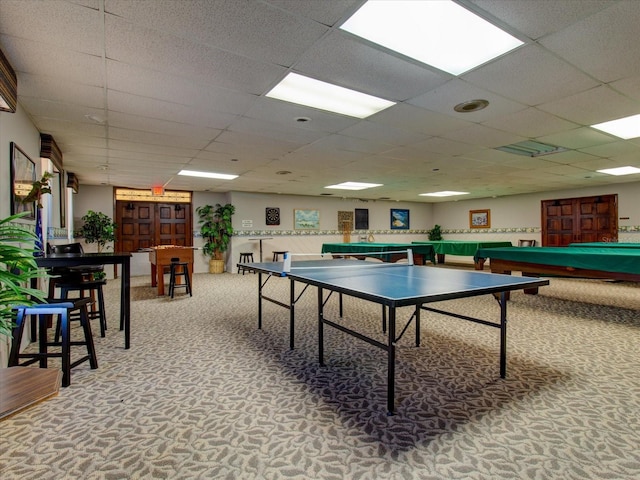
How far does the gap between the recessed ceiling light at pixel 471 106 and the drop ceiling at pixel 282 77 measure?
11 centimetres

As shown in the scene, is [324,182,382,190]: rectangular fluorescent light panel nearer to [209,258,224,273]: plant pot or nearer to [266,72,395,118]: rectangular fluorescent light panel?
[209,258,224,273]: plant pot

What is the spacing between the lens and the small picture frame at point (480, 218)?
12011mm

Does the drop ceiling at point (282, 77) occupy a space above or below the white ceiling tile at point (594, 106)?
above

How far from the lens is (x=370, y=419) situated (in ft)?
6.41

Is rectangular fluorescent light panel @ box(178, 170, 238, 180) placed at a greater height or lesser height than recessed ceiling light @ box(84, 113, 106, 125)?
greater

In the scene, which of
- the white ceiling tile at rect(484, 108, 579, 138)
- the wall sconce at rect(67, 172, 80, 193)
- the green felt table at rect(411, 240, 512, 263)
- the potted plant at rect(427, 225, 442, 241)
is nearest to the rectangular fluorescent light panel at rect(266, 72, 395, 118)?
the white ceiling tile at rect(484, 108, 579, 138)

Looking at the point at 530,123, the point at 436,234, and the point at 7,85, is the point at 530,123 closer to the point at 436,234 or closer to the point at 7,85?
the point at 7,85

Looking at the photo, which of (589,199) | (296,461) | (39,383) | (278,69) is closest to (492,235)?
(589,199)

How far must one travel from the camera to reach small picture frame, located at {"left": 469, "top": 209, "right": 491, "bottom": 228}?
12011 mm

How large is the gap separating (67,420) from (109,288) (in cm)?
570

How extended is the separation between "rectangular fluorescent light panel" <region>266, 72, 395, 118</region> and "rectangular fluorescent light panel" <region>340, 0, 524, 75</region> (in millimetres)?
784

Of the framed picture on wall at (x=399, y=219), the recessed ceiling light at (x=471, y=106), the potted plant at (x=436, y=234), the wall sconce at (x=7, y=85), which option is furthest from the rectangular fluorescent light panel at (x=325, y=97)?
the potted plant at (x=436, y=234)

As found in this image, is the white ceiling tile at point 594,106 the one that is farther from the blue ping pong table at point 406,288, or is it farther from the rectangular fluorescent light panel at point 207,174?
the rectangular fluorescent light panel at point 207,174

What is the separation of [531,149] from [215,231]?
7.94 metres
